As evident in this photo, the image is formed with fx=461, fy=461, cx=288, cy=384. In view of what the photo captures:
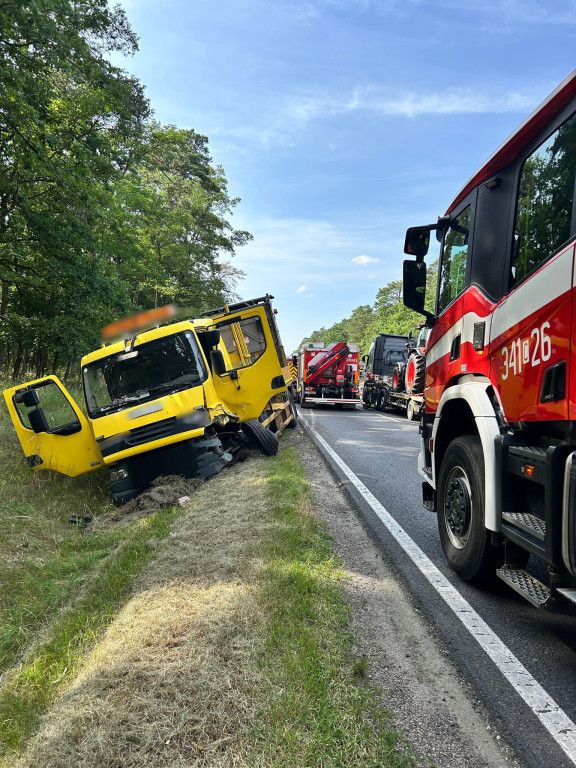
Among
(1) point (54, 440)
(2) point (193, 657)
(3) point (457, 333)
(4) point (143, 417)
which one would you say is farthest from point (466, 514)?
(1) point (54, 440)

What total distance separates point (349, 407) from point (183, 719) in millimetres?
19914

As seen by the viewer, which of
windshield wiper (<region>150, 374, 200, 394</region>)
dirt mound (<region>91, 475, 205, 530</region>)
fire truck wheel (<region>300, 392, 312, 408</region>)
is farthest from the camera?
fire truck wheel (<region>300, 392, 312, 408</region>)

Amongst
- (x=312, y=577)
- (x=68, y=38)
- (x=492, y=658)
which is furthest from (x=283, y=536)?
(x=68, y=38)

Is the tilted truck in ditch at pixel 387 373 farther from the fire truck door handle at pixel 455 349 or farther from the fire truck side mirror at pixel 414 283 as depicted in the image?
the fire truck door handle at pixel 455 349

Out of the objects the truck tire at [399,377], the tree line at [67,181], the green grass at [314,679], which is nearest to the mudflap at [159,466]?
the green grass at [314,679]

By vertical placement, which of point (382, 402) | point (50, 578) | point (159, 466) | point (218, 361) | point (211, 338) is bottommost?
point (50, 578)

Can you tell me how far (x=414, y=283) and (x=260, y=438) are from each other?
4.34 meters

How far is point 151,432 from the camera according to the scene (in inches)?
247

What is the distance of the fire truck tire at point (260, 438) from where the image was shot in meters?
7.89

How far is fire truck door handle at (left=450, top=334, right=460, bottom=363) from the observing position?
3.72 m

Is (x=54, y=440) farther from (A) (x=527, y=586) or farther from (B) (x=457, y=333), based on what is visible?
(A) (x=527, y=586)

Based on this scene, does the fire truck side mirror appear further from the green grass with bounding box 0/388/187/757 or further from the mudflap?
the mudflap

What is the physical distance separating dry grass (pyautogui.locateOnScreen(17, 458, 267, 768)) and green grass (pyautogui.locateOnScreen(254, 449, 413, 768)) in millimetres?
118

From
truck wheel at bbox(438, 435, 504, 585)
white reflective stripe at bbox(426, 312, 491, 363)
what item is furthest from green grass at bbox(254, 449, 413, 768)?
white reflective stripe at bbox(426, 312, 491, 363)
